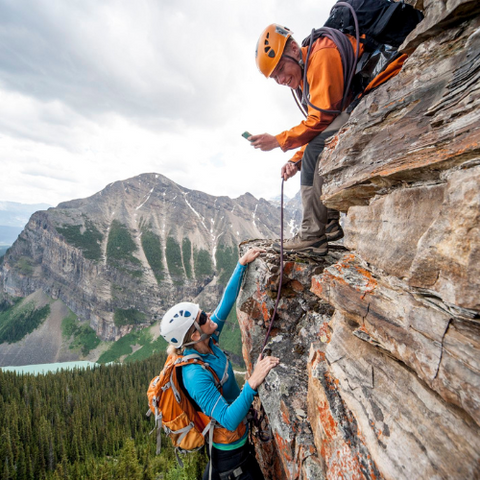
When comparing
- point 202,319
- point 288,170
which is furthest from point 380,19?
point 202,319

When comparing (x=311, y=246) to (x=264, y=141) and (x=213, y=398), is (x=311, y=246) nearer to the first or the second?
(x=264, y=141)

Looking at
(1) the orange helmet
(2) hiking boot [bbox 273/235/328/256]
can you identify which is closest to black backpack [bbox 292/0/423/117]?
(1) the orange helmet

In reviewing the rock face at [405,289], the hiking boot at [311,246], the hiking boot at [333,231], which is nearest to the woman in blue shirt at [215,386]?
the rock face at [405,289]

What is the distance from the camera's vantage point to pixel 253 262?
7531 mm

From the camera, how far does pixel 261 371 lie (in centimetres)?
538

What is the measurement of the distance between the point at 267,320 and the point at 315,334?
1.39 metres

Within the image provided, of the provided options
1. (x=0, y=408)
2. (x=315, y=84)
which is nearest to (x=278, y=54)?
(x=315, y=84)

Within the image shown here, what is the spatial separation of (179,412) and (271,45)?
7.74m

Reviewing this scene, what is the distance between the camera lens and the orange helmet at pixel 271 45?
16.8ft

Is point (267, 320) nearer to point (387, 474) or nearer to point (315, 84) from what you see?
point (387, 474)

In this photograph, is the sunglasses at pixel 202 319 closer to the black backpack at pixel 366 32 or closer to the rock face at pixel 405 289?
the rock face at pixel 405 289

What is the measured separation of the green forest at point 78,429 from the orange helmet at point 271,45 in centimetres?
3440

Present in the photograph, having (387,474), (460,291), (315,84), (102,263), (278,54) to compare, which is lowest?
(102,263)

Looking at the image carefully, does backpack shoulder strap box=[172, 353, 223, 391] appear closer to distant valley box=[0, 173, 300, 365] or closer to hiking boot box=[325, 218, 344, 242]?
hiking boot box=[325, 218, 344, 242]
